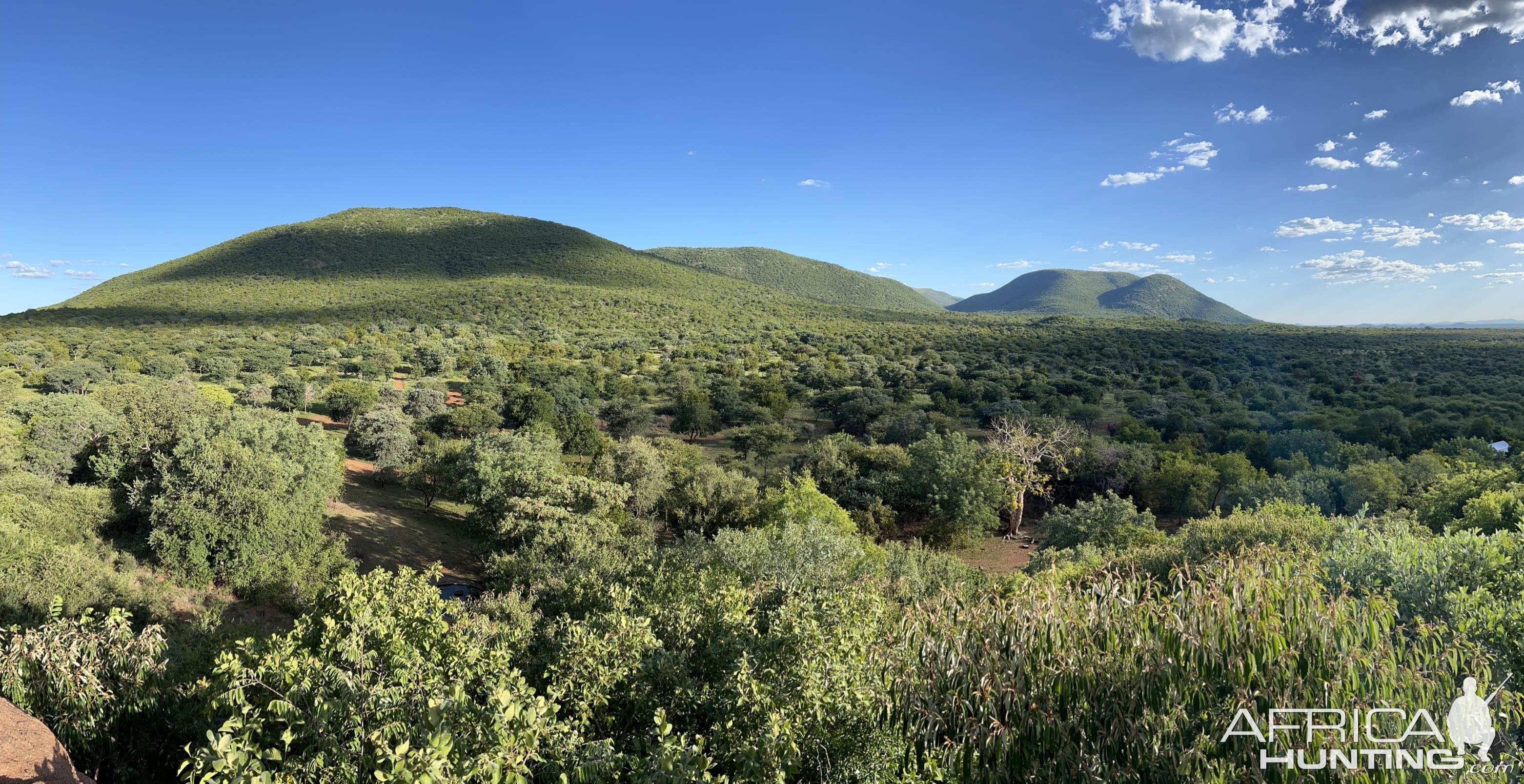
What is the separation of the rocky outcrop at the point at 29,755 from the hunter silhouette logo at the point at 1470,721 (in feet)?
33.8

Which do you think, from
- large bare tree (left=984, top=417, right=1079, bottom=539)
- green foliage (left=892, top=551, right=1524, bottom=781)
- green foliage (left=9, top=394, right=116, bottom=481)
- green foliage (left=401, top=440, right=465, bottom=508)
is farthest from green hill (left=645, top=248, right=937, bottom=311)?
green foliage (left=892, top=551, right=1524, bottom=781)

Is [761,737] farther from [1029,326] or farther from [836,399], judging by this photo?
[1029,326]

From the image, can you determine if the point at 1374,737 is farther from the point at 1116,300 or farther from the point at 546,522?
the point at 1116,300

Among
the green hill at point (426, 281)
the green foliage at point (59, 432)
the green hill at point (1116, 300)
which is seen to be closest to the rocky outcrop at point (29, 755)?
the green foliage at point (59, 432)

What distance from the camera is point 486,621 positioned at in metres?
8.67

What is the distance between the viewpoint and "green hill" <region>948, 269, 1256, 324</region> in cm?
15825

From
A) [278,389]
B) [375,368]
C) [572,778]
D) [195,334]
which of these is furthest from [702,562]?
[195,334]

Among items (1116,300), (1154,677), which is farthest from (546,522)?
(1116,300)

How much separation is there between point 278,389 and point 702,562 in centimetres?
3170

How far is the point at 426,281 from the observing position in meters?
77.6

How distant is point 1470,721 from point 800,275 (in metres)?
138

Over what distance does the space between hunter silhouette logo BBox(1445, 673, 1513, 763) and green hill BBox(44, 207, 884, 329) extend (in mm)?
66873

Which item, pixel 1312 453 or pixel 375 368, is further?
pixel 375 368

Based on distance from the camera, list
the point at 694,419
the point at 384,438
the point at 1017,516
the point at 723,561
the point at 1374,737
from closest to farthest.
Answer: the point at 1374,737
the point at 723,561
the point at 1017,516
the point at 384,438
the point at 694,419
